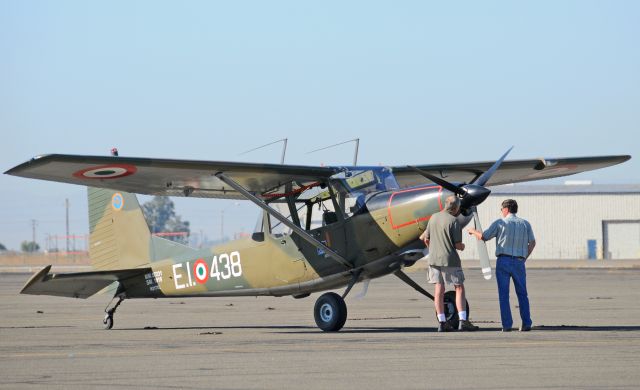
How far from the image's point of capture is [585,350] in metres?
11.4

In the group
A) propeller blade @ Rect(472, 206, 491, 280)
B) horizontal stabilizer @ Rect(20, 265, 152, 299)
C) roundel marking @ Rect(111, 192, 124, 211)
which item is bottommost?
horizontal stabilizer @ Rect(20, 265, 152, 299)

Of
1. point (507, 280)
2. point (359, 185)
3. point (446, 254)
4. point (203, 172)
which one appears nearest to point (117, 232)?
point (203, 172)

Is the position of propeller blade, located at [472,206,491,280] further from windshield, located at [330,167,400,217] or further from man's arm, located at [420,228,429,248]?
windshield, located at [330,167,400,217]

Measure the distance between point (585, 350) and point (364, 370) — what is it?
2889 mm

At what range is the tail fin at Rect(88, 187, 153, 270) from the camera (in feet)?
63.2

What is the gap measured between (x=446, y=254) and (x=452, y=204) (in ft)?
2.61

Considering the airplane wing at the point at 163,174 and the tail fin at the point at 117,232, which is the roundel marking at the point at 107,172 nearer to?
the airplane wing at the point at 163,174

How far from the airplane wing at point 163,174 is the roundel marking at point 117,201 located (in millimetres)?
2045

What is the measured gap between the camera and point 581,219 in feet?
255

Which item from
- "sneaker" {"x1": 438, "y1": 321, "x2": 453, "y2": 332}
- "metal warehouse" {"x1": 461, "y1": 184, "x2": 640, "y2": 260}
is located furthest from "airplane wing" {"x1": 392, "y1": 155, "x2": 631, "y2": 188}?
"metal warehouse" {"x1": 461, "y1": 184, "x2": 640, "y2": 260}

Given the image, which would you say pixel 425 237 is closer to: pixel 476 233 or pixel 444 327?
pixel 476 233

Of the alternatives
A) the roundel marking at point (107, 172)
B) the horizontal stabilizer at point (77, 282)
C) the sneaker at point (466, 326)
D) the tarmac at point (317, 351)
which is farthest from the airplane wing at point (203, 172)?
the sneaker at point (466, 326)

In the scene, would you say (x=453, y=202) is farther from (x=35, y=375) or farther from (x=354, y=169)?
(x=35, y=375)

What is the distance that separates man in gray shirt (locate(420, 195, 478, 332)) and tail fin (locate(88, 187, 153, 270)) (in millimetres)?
6495
